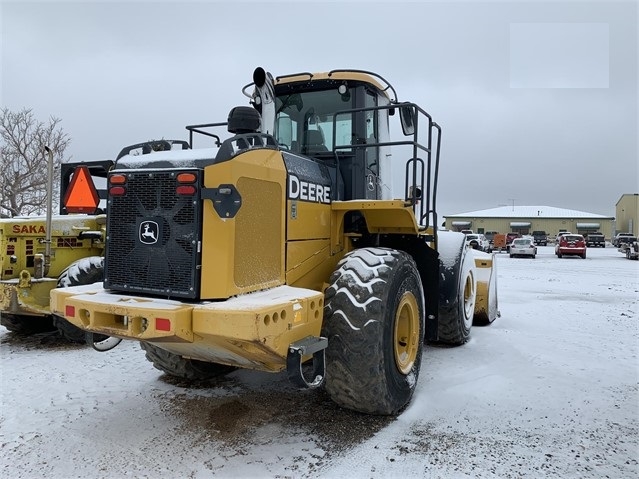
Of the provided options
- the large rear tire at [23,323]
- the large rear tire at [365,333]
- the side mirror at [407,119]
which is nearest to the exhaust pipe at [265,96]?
the side mirror at [407,119]

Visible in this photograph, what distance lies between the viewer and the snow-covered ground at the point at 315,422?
139 inches

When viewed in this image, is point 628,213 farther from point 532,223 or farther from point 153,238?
point 153,238

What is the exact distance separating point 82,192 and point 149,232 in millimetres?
3505

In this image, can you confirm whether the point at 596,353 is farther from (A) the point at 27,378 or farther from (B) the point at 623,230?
(B) the point at 623,230

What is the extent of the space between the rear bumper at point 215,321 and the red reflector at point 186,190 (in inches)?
29.5

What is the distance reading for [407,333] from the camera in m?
4.83

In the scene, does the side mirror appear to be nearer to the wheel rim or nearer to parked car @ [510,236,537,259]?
the wheel rim

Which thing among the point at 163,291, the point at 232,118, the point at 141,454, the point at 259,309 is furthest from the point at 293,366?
the point at 232,118

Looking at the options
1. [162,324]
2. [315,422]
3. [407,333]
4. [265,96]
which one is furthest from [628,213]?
[162,324]

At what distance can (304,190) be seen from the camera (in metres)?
4.35

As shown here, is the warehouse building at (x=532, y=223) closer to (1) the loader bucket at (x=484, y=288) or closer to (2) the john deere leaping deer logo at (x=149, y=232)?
(1) the loader bucket at (x=484, y=288)

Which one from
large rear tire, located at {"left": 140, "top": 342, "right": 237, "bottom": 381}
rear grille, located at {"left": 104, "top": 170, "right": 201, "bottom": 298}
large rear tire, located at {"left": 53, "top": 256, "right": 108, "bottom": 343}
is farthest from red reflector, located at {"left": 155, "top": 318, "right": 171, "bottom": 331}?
large rear tire, located at {"left": 53, "top": 256, "right": 108, "bottom": 343}

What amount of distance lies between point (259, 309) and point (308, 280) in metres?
1.35

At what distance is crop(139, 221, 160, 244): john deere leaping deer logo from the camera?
3.73 meters
